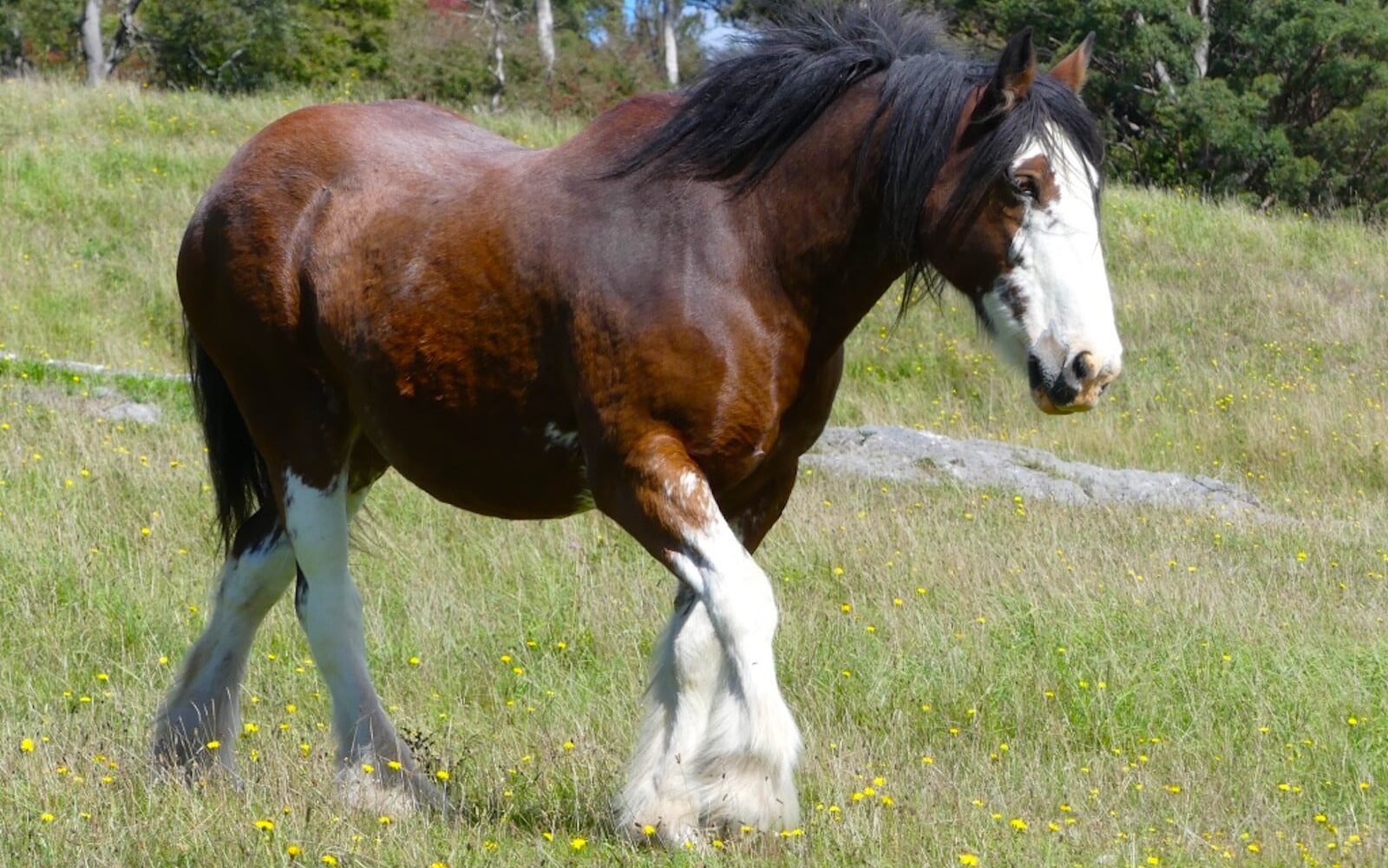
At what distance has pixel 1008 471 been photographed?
10.5 metres

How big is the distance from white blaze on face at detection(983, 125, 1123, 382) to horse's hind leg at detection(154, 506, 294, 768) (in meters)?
2.61

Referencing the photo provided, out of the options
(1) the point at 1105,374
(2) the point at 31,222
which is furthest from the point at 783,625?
(2) the point at 31,222

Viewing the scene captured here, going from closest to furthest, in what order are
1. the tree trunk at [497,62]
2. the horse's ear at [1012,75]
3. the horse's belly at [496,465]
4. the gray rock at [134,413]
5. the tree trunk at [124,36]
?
the horse's ear at [1012,75]
the horse's belly at [496,465]
the gray rock at [134,413]
the tree trunk at [124,36]
the tree trunk at [497,62]

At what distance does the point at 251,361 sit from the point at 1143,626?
3664mm

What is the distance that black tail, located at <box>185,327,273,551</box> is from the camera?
544 centimetres

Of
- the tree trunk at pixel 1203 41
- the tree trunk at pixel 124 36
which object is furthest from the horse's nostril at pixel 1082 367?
the tree trunk at pixel 124 36

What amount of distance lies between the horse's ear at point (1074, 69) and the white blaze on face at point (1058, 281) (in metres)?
0.40

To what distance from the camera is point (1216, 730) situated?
17.5 ft

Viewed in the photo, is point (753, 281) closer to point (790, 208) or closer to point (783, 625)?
point (790, 208)

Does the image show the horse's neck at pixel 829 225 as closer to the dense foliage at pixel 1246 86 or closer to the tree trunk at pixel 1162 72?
the dense foliage at pixel 1246 86

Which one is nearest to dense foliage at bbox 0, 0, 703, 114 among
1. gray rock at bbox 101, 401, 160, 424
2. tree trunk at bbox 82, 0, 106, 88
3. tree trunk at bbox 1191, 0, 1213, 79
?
tree trunk at bbox 82, 0, 106, 88

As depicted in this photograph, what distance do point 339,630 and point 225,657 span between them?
0.49m

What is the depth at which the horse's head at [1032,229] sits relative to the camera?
12.1ft

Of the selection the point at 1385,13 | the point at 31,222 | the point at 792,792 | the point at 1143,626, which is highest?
the point at 792,792
